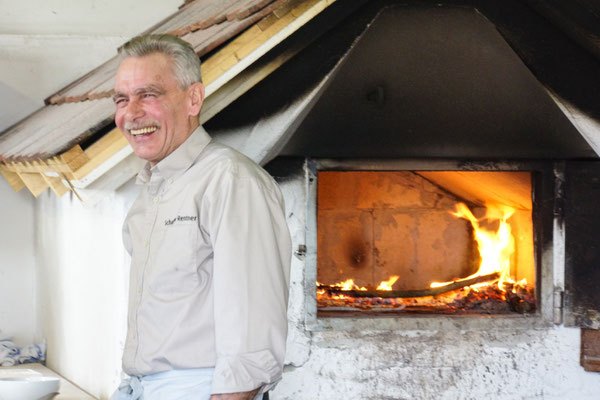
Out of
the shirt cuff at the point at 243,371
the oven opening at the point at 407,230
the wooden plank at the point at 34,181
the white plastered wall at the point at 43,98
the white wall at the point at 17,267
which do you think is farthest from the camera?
the white wall at the point at 17,267

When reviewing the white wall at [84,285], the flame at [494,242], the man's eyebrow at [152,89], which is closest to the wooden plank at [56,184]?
the white wall at [84,285]

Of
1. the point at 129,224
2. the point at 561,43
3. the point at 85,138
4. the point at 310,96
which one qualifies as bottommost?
the point at 129,224

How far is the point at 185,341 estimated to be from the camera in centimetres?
197

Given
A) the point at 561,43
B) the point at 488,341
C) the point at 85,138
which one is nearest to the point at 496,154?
the point at 561,43

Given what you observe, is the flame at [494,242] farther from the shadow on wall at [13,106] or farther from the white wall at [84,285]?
the shadow on wall at [13,106]

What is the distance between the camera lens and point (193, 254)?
2.00 m

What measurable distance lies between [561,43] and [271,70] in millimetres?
1161

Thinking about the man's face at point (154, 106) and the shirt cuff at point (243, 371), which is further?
the man's face at point (154, 106)

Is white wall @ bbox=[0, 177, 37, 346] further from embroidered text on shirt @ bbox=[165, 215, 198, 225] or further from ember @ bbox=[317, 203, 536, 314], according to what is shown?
embroidered text on shirt @ bbox=[165, 215, 198, 225]

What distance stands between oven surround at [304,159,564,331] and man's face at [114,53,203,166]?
4.17ft

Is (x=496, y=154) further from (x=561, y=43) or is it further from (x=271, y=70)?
(x=271, y=70)

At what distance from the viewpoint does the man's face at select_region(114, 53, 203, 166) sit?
2.12m

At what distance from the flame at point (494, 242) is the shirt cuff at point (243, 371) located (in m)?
2.29

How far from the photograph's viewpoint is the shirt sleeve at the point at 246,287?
6.18 ft
